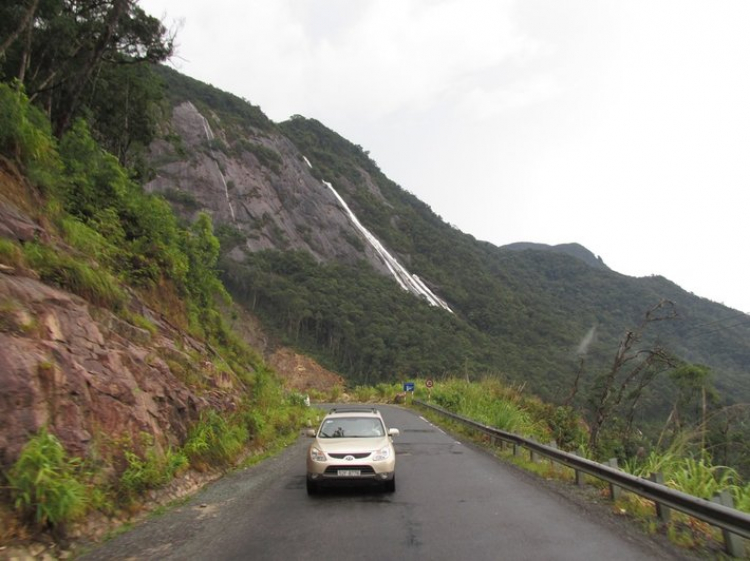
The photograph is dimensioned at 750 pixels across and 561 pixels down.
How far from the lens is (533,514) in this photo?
7.36 meters

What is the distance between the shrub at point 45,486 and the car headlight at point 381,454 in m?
4.42

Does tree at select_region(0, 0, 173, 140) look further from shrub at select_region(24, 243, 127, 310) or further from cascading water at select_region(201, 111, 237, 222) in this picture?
cascading water at select_region(201, 111, 237, 222)

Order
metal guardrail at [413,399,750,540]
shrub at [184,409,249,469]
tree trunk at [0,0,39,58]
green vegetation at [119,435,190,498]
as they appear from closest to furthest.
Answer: metal guardrail at [413,399,750,540], green vegetation at [119,435,190,498], shrub at [184,409,249,469], tree trunk at [0,0,39,58]

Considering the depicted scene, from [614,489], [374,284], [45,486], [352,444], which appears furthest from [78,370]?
[374,284]

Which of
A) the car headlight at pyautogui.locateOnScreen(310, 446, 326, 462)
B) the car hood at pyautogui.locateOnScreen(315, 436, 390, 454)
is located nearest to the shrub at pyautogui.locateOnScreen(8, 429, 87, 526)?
the car headlight at pyautogui.locateOnScreen(310, 446, 326, 462)

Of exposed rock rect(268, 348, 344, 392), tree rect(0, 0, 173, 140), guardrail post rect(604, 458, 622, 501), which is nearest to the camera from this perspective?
guardrail post rect(604, 458, 622, 501)

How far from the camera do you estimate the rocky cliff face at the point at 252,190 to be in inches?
3745

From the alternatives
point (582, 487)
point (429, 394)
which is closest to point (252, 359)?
point (582, 487)

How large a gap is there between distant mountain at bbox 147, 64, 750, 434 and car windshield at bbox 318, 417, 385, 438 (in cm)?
4186

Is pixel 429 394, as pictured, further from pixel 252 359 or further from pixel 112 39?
pixel 112 39

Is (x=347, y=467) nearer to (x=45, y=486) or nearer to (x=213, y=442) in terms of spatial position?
(x=213, y=442)

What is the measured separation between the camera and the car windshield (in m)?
10.2

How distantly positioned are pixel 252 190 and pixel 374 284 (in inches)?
1221

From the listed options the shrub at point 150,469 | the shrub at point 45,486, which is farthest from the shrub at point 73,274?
the shrub at point 45,486
